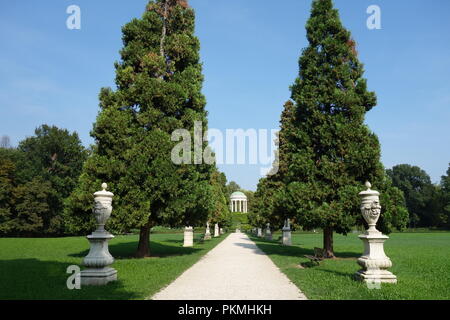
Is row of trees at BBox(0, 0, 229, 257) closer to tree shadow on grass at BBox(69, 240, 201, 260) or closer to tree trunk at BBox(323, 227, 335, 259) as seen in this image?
tree shadow on grass at BBox(69, 240, 201, 260)

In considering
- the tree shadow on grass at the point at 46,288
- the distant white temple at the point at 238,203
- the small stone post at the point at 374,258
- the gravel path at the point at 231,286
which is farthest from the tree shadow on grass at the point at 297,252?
the distant white temple at the point at 238,203

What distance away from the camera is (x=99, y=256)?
895 centimetres

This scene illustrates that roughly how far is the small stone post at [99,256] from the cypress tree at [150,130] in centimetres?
481

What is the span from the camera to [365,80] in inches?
677

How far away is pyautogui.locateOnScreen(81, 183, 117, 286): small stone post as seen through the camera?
8.73 m

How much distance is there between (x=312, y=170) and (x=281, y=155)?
10745 millimetres

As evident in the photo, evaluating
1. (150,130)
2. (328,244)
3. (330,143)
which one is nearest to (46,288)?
(150,130)

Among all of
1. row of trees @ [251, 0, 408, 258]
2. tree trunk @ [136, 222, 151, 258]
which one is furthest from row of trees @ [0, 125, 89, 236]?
row of trees @ [251, 0, 408, 258]

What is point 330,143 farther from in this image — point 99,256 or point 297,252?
point 99,256

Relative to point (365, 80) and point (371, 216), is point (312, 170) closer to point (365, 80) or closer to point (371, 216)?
point (365, 80)

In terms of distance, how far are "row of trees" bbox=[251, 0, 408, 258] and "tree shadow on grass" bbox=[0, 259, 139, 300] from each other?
32.5ft

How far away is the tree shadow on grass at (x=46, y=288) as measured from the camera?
7250mm

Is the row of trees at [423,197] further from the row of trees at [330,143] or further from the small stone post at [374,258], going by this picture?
the small stone post at [374,258]

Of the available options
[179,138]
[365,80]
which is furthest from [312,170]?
[179,138]
